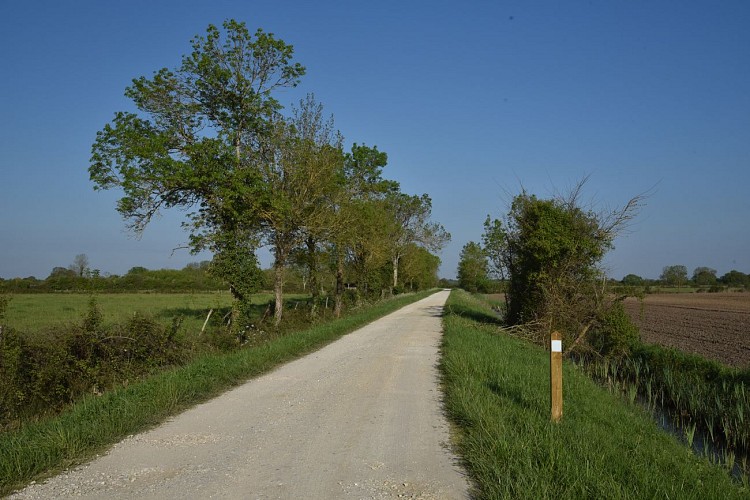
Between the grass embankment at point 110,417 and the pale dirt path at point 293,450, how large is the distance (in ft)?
1.01

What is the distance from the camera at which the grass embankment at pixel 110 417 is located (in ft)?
18.6

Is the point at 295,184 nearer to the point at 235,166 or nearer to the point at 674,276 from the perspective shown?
the point at 235,166

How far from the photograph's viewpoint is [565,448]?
5.86 m

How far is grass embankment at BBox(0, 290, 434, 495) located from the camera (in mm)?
5660

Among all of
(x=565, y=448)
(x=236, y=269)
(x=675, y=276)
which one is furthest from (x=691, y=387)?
(x=675, y=276)

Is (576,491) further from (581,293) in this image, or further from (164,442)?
(581,293)

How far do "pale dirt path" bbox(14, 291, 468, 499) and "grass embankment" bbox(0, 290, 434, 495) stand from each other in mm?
309

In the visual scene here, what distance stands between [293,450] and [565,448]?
313 centimetres

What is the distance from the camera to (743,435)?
31.3 ft

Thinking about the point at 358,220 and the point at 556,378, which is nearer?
the point at 556,378

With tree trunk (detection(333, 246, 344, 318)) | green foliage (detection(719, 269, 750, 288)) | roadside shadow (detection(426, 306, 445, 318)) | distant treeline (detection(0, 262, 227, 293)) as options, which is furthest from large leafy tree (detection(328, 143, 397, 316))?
green foliage (detection(719, 269, 750, 288))

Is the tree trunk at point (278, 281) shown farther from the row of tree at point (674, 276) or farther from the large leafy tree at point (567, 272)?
the row of tree at point (674, 276)

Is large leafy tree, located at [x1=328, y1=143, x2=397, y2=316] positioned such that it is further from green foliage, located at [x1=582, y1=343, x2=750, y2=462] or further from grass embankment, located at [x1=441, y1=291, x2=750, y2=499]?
grass embankment, located at [x1=441, y1=291, x2=750, y2=499]

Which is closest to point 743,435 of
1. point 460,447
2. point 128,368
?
point 460,447
